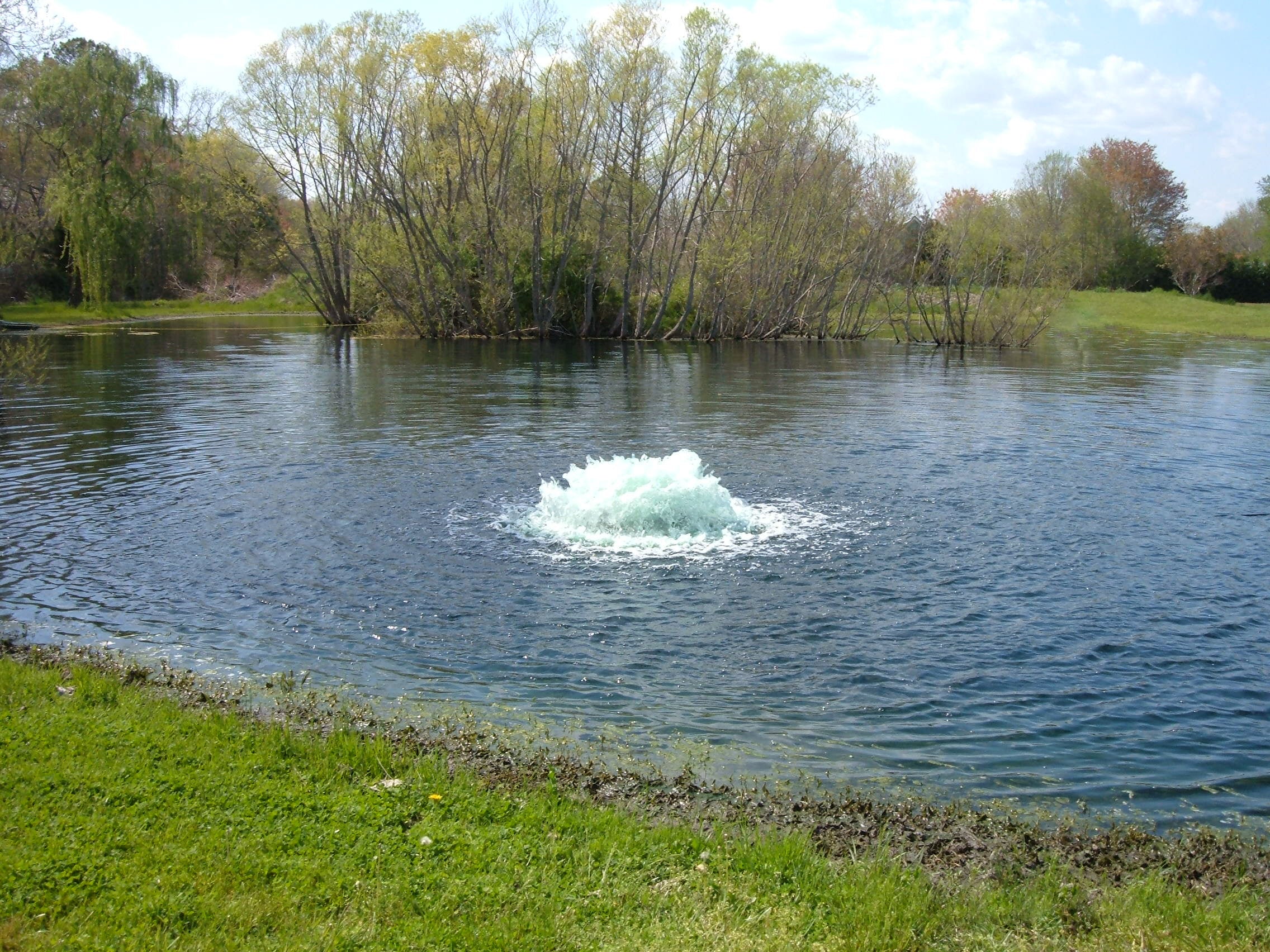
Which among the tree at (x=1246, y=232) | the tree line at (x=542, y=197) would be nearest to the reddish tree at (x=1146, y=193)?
the tree at (x=1246, y=232)

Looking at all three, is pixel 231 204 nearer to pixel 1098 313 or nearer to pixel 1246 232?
pixel 1098 313

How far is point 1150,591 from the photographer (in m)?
12.6

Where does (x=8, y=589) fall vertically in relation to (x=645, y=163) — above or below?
below

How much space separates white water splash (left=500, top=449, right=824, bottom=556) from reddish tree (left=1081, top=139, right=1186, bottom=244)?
330ft

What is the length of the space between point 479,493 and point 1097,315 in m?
75.4

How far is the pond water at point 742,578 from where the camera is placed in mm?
8805

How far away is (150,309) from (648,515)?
249ft

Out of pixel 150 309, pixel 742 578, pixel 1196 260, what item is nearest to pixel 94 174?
pixel 150 309

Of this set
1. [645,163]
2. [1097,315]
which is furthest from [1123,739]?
[1097,315]

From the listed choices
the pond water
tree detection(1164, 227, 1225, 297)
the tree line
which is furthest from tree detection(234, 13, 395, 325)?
tree detection(1164, 227, 1225, 297)

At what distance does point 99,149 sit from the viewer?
6309 centimetres

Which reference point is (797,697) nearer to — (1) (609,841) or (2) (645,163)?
(1) (609,841)

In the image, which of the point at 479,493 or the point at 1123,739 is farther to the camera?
the point at 479,493

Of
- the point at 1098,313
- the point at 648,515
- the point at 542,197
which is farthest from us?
the point at 1098,313
